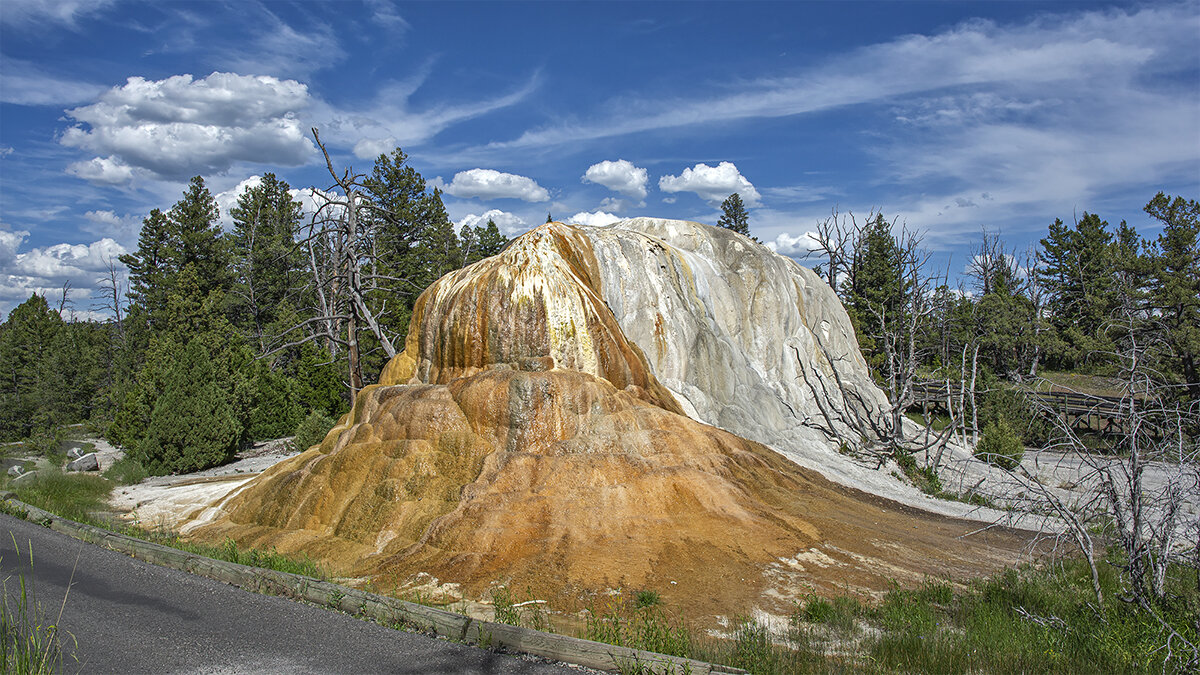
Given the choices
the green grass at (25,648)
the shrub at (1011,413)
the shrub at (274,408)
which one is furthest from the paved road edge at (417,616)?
the shrub at (1011,413)

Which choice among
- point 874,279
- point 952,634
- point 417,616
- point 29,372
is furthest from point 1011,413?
point 29,372

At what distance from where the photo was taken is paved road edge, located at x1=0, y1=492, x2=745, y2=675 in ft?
18.6

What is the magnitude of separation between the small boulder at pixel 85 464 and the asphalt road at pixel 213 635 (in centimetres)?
1591

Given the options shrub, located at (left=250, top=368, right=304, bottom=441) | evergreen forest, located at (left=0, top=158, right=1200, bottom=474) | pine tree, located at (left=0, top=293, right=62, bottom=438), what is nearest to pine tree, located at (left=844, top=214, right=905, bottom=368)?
evergreen forest, located at (left=0, top=158, right=1200, bottom=474)

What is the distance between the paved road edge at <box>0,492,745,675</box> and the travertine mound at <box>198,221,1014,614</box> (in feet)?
7.98

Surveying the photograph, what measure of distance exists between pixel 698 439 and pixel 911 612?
5824 mm

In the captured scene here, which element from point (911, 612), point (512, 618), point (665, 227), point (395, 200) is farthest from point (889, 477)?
point (395, 200)

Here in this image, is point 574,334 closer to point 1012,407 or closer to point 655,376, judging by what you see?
point 655,376

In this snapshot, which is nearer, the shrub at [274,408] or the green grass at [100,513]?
the green grass at [100,513]

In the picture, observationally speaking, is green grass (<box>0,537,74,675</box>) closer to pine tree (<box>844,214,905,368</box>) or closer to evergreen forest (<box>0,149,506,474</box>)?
evergreen forest (<box>0,149,506,474</box>)

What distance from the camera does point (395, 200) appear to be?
4094 cm

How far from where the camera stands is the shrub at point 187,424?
19.7m

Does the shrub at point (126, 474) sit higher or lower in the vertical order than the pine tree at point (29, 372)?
lower

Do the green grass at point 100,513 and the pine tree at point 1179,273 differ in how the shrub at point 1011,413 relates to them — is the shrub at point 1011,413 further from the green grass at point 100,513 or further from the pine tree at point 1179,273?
the green grass at point 100,513
